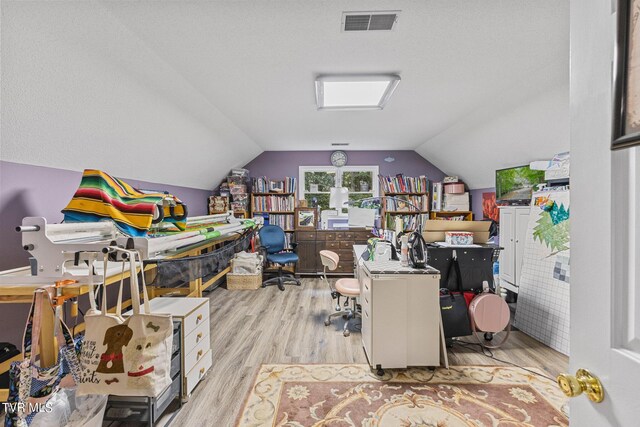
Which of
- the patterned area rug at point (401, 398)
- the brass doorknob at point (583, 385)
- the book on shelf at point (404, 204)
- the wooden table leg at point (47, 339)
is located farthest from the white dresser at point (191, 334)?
the book on shelf at point (404, 204)

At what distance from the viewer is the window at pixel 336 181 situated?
5027 mm

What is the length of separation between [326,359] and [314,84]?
2.34 m

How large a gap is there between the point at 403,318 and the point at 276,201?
3275 millimetres

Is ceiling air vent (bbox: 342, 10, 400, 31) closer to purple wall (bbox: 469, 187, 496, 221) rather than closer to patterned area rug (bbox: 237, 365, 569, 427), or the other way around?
patterned area rug (bbox: 237, 365, 569, 427)

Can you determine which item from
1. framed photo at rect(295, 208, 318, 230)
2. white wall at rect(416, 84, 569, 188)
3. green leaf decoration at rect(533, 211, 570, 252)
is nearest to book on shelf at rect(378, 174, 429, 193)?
white wall at rect(416, 84, 569, 188)

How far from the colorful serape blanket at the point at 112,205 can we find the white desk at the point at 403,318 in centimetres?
153

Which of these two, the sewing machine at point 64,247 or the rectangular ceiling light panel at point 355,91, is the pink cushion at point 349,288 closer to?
the sewing machine at point 64,247

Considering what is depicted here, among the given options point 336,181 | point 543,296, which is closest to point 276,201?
point 336,181

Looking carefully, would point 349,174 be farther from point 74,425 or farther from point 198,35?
point 74,425

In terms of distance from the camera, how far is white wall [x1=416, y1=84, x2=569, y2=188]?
250cm

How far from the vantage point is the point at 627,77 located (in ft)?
1.44

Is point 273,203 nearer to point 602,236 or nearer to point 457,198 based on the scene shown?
point 457,198

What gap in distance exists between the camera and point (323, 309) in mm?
3271

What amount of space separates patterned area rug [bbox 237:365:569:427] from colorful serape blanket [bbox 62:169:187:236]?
132 centimetres
